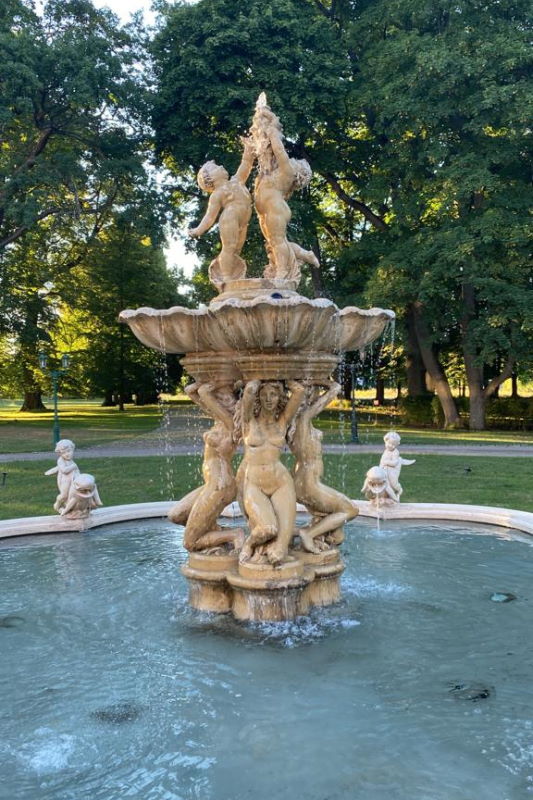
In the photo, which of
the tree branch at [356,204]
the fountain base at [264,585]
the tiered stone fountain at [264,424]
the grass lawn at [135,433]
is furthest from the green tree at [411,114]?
the fountain base at [264,585]

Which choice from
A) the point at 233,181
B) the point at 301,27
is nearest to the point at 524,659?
the point at 233,181

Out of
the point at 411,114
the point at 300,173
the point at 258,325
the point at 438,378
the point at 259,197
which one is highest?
the point at 411,114

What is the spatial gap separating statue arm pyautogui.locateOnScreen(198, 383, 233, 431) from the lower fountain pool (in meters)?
1.82

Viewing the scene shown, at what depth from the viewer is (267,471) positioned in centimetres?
612

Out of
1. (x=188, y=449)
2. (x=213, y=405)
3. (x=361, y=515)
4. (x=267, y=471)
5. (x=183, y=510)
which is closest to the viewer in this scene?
(x=267, y=471)

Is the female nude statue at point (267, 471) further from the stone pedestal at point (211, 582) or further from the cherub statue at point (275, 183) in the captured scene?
the cherub statue at point (275, 183)

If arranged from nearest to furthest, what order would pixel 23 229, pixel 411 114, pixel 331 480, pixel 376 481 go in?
pixel 376 481, pixel 331 480, pixel 411 114, pixel 23 229

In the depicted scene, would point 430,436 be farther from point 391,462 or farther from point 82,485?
Answer: point 82,485

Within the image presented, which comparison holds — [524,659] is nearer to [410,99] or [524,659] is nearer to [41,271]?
[410,99]

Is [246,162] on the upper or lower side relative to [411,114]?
lower

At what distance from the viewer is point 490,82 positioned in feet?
73.9

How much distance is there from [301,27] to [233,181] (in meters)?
21.1

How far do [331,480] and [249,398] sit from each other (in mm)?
9459

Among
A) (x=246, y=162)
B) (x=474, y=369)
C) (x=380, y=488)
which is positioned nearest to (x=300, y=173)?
(x=246, y=162)
